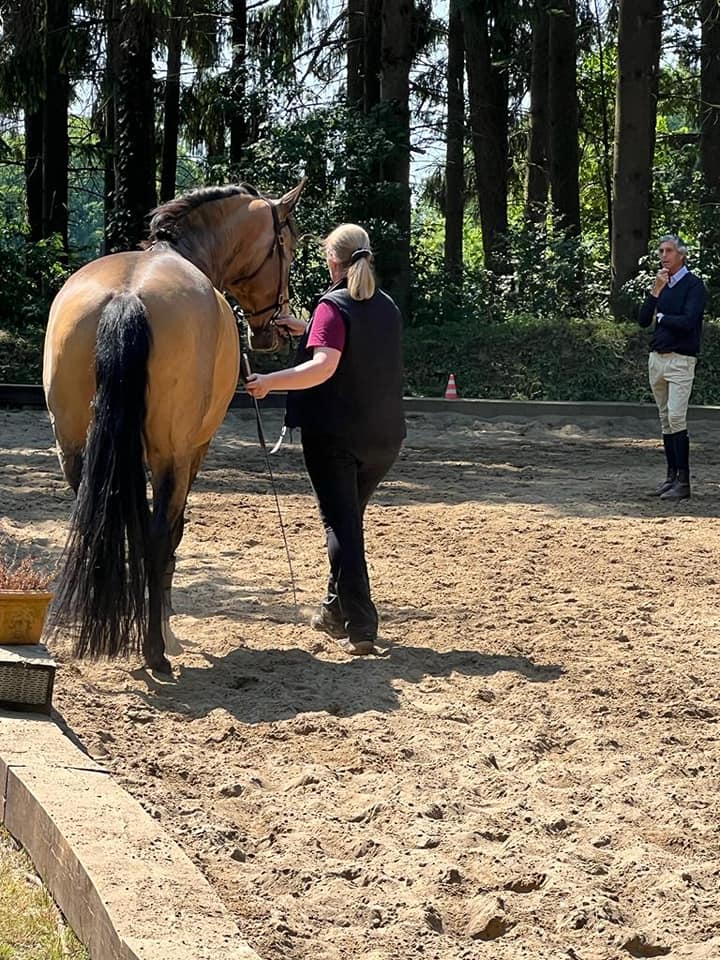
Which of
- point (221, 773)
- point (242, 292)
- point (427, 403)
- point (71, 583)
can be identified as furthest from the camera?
point (427, 403)

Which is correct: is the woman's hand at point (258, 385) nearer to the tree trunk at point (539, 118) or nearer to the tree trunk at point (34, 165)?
the tree trunk at point (539, 118)

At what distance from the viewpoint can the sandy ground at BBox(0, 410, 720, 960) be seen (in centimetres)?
368

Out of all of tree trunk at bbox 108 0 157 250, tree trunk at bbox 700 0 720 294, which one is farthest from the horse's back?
tree trunk at bbox 700 0 720 294

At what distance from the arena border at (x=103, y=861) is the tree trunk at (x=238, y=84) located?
681 inches

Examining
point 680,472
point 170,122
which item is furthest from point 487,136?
point 680,472

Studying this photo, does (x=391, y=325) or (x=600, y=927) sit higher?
(x=391, y=325)

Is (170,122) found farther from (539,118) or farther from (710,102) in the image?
(710,102)

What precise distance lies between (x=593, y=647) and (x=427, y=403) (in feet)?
32.5

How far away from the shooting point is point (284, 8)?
2628cm

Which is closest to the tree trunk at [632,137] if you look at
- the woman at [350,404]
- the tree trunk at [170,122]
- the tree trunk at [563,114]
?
the tree trunk at [563,114]

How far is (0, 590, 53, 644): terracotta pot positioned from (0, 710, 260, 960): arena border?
2.37 ft

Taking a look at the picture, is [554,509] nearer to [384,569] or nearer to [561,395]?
[384,569]

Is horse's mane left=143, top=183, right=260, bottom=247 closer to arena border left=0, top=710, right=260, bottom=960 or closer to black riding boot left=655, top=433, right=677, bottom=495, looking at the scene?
arena border left=0, top=710, right=260, bottom=960

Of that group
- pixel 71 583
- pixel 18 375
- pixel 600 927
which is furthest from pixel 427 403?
pixel 600 927
